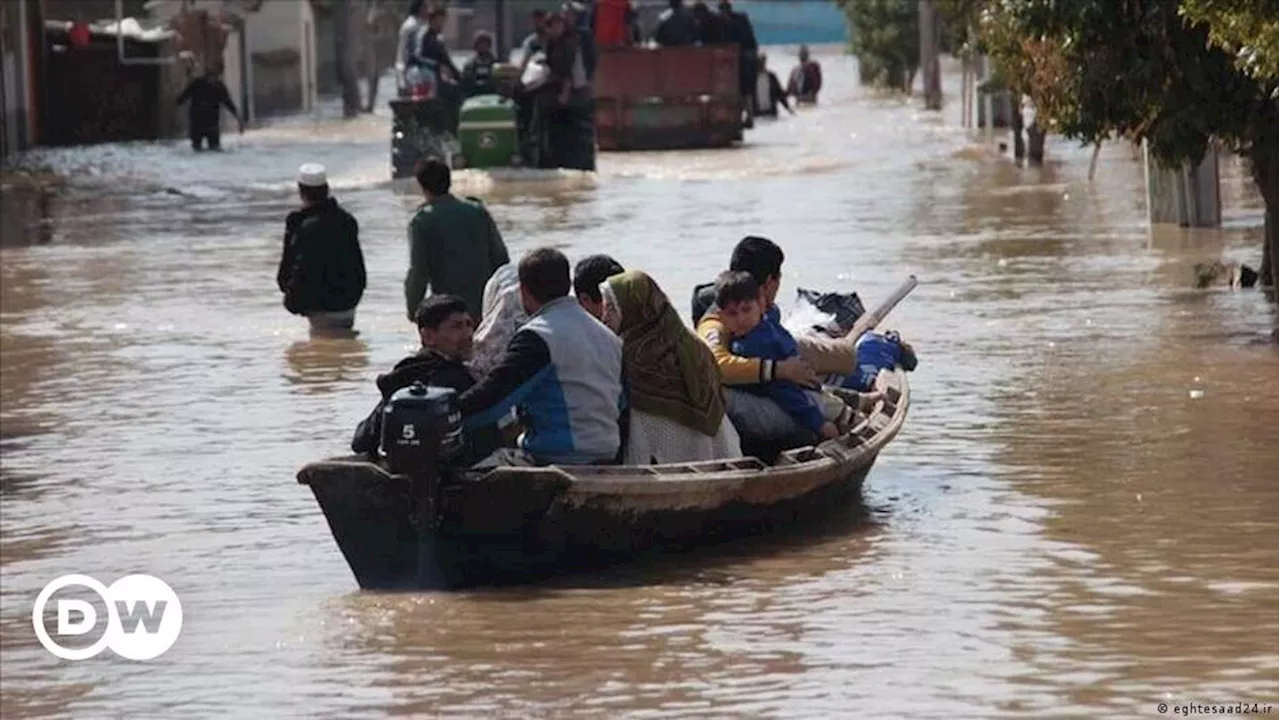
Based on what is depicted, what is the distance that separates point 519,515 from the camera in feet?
39.4

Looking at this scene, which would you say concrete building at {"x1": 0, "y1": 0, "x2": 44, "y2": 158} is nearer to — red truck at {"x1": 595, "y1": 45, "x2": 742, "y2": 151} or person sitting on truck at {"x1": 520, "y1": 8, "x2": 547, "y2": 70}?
red truck at {"x1": 595, "y1": 45, "x2": 742, "y2": 151}

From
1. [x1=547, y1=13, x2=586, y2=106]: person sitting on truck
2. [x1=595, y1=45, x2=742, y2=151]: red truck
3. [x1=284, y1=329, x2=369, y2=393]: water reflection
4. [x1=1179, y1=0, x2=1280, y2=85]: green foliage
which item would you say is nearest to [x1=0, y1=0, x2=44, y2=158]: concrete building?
[x1=595, y1=45, x2=742, y2=151]: red truck

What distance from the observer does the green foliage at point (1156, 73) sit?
1859 cm

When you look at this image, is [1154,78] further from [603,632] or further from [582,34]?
[582,34]

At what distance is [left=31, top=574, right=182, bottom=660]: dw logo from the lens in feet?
38.2

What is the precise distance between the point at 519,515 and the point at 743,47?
35547 mm

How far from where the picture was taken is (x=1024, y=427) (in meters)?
16.4

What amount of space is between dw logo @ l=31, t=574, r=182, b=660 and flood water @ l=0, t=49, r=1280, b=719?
9 cm

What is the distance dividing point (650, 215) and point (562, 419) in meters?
19.8

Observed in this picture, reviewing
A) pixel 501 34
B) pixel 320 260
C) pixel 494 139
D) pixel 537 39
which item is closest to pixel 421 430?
pixel 320 260

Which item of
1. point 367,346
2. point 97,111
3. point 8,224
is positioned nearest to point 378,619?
point 367,346

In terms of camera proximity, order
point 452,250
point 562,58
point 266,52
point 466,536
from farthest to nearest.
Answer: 1. point 266,52
2. point 562,58
3. point 452,250
4. point 466,536

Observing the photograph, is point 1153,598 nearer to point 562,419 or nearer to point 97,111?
point 562,419

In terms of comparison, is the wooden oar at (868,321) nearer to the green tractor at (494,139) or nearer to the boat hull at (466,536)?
the boat hull at (466,536)
